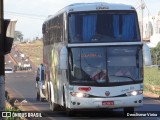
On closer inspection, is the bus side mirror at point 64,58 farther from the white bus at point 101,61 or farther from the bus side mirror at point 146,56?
the bus side mirror at point 146,56

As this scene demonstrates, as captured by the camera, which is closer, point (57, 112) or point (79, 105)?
point (79, 105)

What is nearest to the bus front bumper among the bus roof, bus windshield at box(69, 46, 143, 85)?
bus windshield at box(69, 46, 143, 85)

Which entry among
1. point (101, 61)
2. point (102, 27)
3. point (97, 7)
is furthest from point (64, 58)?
point (97, 7)

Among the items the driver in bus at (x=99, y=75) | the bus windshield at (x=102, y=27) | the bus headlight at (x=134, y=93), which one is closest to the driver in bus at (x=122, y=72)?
the driver in bus at (x=99, y=75)

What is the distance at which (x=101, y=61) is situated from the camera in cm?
2045

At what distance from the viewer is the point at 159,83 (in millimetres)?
51281

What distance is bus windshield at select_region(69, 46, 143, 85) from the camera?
66.9 feet

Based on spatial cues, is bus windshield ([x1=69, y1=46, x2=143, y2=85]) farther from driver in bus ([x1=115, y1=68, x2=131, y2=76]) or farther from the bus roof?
the bus roof

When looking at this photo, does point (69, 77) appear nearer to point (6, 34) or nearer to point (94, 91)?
point (94, 91)

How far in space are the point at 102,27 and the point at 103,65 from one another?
1.30m

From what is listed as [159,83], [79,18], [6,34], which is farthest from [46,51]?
[159,83]

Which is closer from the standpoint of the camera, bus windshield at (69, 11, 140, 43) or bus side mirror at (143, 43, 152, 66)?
bus side mirror at (143, 43, 152, 66)

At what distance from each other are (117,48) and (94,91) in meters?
1.65

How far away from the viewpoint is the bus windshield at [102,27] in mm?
20484
